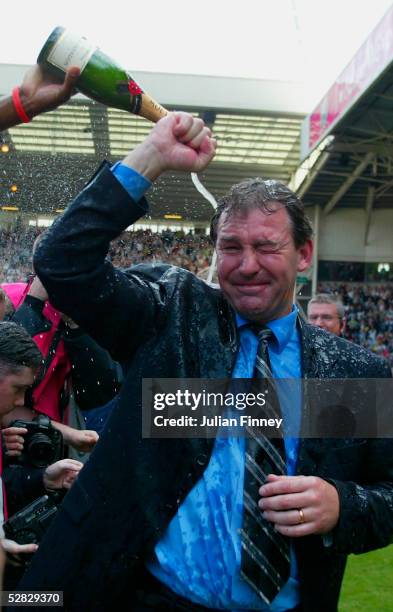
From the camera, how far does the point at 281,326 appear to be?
1653 millimetres

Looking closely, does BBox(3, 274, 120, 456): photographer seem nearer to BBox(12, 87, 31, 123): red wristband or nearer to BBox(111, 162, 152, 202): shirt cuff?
BBox(12, 87, 31, 123): red wristband

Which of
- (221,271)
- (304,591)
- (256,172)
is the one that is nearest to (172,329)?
(221,271)

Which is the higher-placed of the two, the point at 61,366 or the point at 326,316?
the point at 326,316

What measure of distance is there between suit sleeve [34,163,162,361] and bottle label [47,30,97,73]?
0.66 metres

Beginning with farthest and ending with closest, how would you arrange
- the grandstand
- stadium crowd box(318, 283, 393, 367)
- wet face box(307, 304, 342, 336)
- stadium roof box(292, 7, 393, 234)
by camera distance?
1. stadium crowd box(318, 283, 393, 367)
2. stadium roof box(292, 7, 393, 234)
3. the grandstand
4. wet face box(307, 304, 342, 336)

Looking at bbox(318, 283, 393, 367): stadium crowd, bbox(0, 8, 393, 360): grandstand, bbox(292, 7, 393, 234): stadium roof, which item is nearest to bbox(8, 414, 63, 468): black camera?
bbox(0, 8, 393, 360): grandstand

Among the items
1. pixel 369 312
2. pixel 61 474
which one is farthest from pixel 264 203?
pixel 369 312

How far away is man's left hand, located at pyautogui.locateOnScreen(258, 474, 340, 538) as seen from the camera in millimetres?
1401

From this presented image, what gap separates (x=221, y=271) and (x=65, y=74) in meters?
0.80

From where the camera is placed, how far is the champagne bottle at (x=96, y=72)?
1879 millimetres

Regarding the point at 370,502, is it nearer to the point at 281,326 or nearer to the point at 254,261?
the point at 281,326

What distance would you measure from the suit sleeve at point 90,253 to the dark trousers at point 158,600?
59 centimetres

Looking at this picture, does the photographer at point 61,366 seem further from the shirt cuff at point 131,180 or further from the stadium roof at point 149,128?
the stadium roof at point 149,128

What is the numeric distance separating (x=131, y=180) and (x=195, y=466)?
2.01ft
